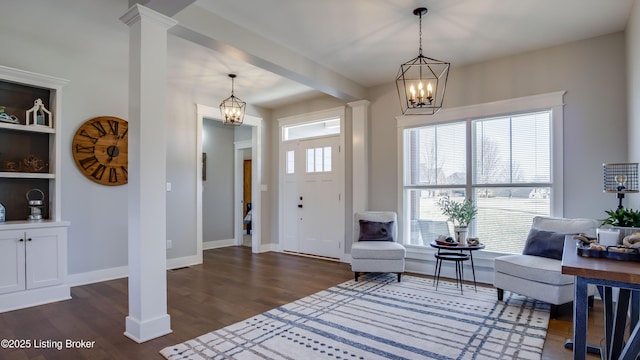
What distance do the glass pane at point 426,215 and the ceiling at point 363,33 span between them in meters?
1.73

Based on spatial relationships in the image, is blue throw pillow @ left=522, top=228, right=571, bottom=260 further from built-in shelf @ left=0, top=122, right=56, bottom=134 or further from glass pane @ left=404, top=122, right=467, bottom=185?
built-in shelf @ left=0, top=122, right=56, bottom=134

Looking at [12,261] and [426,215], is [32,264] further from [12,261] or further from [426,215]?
[426,215]

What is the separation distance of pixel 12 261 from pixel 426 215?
4.81 metres

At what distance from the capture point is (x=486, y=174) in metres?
4.35

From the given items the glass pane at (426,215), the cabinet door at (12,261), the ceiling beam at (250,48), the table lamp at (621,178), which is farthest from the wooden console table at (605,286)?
the cabinet door at (12,261)

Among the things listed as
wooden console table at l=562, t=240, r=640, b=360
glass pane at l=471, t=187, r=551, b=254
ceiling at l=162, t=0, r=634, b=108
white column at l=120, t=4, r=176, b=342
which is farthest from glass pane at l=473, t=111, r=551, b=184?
white column at l=120, t=4, r=176, b=342

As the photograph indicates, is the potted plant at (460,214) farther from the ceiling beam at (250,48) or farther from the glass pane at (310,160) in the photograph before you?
the glass pane at (310,160)

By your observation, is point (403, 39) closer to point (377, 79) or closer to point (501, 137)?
point (377, 79)

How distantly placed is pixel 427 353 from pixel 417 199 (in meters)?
2.78

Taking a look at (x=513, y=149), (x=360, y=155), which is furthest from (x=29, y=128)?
(x=513, y=149)

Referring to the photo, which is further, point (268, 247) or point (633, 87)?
point (268, 247)

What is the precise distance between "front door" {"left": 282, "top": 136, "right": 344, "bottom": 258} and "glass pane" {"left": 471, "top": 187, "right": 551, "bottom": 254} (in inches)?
84.7

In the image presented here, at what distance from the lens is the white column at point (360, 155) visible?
5.25 metres

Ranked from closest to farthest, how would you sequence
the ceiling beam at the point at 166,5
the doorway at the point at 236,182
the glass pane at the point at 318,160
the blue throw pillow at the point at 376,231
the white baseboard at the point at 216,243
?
the ceiling beam at the point at 166,5, the blue throw pillow at the point at 376,231, the doorway at the point at 236,182, the glass pane at the point at 318,160, the white baseboard at the point at 216,243
